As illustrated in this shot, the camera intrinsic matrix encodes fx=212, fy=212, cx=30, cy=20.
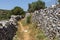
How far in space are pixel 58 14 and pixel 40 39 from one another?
3.36 m

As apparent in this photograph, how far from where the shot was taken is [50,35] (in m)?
14.0

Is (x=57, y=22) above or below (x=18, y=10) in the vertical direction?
above

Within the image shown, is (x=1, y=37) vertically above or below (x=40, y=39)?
above

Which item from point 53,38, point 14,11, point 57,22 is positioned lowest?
point 14,11

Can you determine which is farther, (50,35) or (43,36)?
(43,36)

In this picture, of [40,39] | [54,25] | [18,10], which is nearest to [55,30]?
[54,25]

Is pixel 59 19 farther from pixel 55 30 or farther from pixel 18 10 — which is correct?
pixel 18 10

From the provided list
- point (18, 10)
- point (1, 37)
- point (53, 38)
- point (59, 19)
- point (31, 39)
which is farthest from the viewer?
point (18, 10)

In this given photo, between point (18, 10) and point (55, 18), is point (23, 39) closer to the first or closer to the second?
point (55, 18)

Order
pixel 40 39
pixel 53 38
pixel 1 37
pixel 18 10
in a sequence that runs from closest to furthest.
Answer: pixel 1 37, pixel 53 38, pixel 40 39, pixel 18 10

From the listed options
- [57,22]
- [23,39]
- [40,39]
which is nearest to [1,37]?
[57,22]

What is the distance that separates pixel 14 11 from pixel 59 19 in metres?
46.8

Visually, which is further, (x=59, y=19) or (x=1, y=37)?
(x=59, y=19)

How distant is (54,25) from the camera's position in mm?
13422
